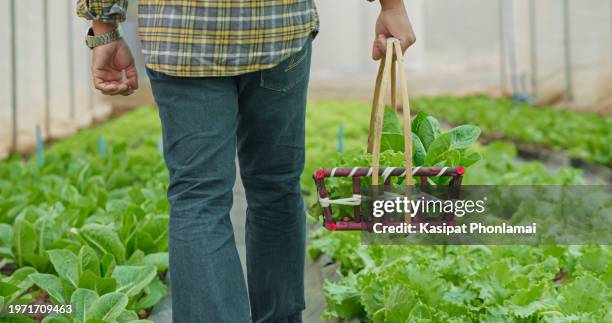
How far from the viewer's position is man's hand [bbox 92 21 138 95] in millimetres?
2143

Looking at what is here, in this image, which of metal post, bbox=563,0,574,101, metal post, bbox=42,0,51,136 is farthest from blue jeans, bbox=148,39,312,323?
metal post, bbox=563,0,574,101

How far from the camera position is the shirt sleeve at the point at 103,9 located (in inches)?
83.2

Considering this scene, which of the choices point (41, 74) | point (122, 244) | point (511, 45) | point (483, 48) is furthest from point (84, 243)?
point (483, 48)

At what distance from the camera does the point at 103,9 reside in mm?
2123

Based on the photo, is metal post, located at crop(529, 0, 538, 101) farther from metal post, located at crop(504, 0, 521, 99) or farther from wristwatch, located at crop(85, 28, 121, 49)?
wristwatch, located at crop(85, 28, 121, 49)

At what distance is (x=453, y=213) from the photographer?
2152mm

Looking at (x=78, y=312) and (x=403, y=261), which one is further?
(x=403, y=261)

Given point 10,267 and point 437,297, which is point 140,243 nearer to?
point 10,267

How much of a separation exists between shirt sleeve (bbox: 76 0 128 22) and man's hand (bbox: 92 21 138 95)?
19mm

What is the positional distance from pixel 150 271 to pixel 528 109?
826 centimetres

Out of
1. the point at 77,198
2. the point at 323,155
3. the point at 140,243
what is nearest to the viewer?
the point at 140,243

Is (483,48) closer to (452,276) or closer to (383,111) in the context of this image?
(452,276)

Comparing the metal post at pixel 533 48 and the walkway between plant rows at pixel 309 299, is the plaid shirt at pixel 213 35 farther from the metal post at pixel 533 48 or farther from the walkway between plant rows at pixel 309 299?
the metal post at pixel 533 48

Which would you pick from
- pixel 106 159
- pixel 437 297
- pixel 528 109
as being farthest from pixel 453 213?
pixel 528 109
